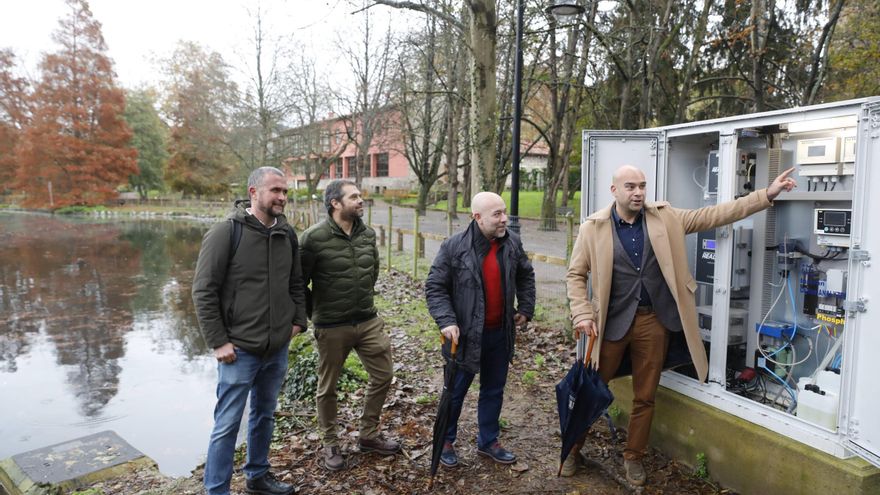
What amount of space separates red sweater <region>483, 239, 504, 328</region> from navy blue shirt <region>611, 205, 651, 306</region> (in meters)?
0.86

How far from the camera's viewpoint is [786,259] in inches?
164

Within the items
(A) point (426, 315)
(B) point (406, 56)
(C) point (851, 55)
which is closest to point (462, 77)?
(B) point (406, 56)

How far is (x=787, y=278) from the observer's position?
13.7 feet

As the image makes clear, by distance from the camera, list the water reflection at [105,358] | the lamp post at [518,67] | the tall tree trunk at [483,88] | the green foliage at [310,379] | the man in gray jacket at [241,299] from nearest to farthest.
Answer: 1. the man in gray jacket at [241,299]
2. the green foliage at [310,379]
3. the water reflection at [105,358]
4. the lamp post at [518,67]
5. the tall tree trunk at [483,88]

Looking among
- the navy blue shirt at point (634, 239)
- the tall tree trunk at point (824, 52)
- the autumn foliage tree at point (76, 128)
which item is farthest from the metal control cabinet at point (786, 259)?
the autumn foliage tree at point (76, 128)

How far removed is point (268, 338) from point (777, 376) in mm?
3632

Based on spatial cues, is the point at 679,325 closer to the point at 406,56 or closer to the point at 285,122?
the point at 406,56

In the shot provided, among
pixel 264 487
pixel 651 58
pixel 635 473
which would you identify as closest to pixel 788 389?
pixel 635 473

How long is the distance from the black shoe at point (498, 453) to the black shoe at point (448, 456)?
0.25 meters

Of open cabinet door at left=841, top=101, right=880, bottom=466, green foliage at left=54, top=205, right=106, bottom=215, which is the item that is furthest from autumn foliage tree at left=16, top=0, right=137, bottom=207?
open cabinet door at left=841, top=101, right=880, bottom=466

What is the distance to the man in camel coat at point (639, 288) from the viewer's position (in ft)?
12.4

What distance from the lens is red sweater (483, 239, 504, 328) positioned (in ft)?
13.3

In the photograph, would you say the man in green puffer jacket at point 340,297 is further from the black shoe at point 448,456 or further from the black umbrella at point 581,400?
the black umbrella at point 581,400

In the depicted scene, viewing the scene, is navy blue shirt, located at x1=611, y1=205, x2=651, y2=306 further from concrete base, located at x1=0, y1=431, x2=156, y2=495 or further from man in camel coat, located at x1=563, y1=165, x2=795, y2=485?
concrete base, located at x1=0, y1=431, x2=156, y2=495
